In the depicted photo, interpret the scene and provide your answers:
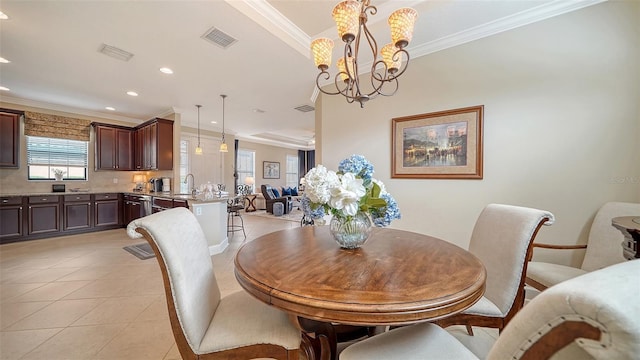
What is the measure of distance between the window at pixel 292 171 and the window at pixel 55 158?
631 cm

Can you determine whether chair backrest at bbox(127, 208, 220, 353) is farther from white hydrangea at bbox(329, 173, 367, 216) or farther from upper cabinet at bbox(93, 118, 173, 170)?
upper cabinet at bbox(93, 118, 173, 170)

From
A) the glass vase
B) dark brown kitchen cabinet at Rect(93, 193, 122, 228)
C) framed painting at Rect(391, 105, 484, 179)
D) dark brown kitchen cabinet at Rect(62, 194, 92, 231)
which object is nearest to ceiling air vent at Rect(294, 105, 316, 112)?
framed painting at Rect(391, 105, 484, 179)

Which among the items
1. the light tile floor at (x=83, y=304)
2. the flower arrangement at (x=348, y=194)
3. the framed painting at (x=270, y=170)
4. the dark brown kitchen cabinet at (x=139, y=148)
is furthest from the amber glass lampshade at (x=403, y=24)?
the framed painting at (x=270, y=170)

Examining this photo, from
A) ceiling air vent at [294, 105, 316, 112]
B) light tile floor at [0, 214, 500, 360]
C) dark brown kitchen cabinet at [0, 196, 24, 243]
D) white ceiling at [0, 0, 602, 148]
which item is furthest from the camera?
ceiling air vent at [294, 105, 316, 112]

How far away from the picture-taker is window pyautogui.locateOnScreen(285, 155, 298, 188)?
10242mm

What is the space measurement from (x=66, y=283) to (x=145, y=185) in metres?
3.58

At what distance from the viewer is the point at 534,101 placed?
2090 millimetres

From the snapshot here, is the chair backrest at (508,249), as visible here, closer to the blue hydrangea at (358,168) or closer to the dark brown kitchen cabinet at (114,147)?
the blue hydrangea at (358,168)

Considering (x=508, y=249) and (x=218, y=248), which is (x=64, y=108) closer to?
(x=218, y=248)

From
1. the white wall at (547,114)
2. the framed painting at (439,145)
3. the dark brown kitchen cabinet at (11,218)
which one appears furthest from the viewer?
the dark brown kitchen cabinet at (11,218)

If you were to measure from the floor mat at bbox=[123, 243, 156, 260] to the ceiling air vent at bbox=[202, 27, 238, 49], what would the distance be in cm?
302

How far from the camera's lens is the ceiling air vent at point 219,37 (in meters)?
2.40

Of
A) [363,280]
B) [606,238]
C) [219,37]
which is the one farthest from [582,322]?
[219,37]

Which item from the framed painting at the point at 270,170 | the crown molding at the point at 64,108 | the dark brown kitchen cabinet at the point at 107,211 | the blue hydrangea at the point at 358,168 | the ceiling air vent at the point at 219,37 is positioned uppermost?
the ceiling air vent at the point at 219,37
